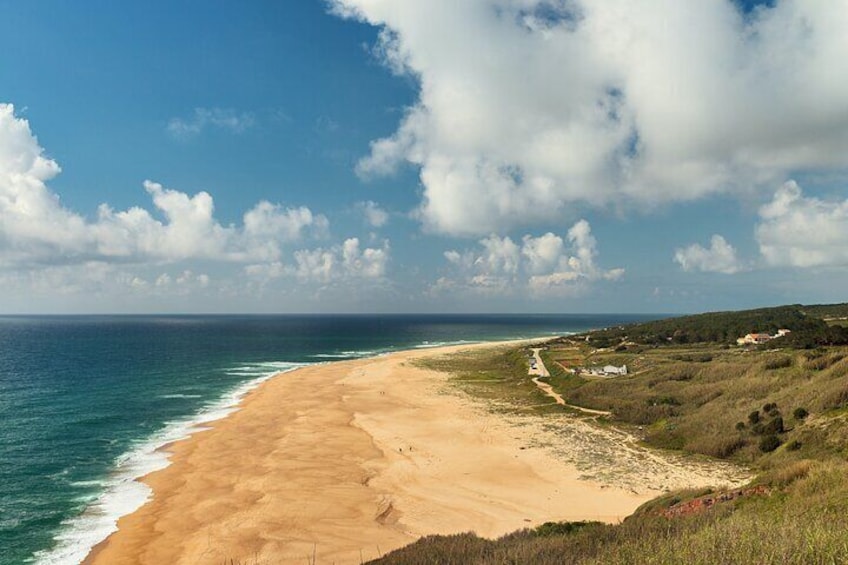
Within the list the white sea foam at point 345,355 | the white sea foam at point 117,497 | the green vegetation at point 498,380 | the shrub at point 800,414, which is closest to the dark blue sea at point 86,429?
the white sea foam at point 117,497

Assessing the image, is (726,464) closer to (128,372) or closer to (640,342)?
(640,342)

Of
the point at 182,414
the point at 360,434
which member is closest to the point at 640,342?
the point at 360,434

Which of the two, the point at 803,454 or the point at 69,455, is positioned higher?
the point at 803,454

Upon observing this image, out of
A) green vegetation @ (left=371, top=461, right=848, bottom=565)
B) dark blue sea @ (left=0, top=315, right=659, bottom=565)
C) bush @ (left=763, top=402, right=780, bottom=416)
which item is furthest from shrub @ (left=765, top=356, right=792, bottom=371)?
dark blue sea @ (left=0, top=315, right=659, bottom=565)

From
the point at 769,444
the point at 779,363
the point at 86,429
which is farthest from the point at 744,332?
the point at 86,429

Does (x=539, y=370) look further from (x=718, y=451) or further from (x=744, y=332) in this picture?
(x=744, y=332)

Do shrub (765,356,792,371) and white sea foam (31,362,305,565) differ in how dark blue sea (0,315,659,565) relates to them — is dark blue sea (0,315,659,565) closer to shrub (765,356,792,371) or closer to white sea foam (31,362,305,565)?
white sea foam (31,362,305,565)
